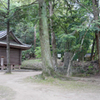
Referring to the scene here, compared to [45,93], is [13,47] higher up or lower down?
higher up

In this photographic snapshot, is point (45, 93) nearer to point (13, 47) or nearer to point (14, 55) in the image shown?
point (13, 47)

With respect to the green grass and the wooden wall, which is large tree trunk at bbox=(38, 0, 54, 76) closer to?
the wooden wall

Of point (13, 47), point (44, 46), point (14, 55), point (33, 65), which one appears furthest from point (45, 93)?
point (33, 65)

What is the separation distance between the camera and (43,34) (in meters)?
8.46

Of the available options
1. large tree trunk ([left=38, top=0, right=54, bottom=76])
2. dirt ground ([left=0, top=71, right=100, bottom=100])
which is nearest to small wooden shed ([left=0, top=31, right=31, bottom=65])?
large tree trunk ([left=38, top=0, right=54, bottom=76])

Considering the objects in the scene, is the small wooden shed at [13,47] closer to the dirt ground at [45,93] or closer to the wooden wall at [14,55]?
the wooden wall at [14,55]

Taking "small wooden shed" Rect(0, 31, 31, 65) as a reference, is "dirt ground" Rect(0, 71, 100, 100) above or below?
below

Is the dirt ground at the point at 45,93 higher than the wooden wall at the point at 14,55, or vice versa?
the wooden wall at the point at 14,55

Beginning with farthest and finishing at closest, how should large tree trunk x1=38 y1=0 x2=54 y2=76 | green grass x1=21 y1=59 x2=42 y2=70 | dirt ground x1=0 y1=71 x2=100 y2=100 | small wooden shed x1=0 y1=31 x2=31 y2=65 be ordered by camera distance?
green grass x1=21 y1=59 x2=42 y2=70 < small wooden shed x1=0 y1=31 x2=31 y2=65 < large tree trunk x1=38 y1=0 x2=54 y2=76 < dirt ground x1=0 y1=71 x2=100 y2=100

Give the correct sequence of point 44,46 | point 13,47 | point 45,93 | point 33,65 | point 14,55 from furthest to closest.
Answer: point 33,65
point 14,55
point 13,47
point 44,46
point 45,93

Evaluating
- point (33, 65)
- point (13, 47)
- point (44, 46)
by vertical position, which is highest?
point (13, 47)

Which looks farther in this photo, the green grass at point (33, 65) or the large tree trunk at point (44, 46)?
the green grass at point (33, 65)

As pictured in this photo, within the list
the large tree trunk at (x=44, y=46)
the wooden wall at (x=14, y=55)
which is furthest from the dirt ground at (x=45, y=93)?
the wooden wall at (x=14, y=55)

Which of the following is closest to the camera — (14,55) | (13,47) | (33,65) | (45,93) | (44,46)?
(45,93)
